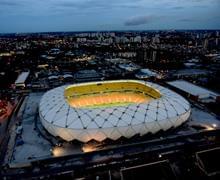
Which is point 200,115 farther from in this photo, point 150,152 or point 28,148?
point 28,148

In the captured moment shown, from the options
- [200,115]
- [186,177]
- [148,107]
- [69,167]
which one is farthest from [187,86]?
[69,167]

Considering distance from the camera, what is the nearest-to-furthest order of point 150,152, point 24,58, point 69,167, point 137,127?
point 69,167, point 150,152, point 137,127, point 24,58

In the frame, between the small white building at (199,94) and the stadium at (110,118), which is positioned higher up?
the stadium at (110,118)

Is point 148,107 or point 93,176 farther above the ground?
point 148,107

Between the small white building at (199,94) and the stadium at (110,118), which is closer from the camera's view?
the stadium at (110,118)

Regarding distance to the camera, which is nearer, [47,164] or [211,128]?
[47,164]

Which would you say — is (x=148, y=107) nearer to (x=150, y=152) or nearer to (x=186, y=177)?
(x=150, y=152)

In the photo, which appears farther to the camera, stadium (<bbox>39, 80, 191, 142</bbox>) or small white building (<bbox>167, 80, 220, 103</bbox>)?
small white building (<bbox>167, 80, 220, 103</bbox>)

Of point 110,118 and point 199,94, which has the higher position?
point 110,118

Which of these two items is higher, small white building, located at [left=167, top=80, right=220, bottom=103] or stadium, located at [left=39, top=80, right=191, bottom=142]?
stadium, located at [left=39, top=80, right=191, bottom=142]

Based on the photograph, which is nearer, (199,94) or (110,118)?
(110,118)

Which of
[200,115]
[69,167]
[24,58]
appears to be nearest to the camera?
[69,167]
